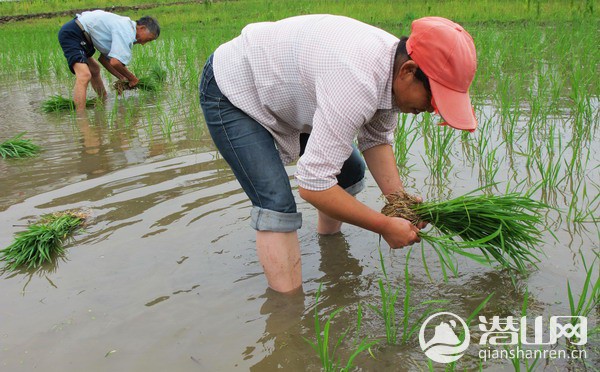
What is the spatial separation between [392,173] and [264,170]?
1.72ft

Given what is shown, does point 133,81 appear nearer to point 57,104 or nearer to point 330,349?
point 57,104

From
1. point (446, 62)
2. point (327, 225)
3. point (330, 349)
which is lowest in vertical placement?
point (330, 349)

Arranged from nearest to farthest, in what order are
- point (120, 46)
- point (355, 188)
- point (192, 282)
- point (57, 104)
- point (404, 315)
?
point (404, 315)
point (192, 282)
point (355, 188)
point (120, 46)
point (57, 104)

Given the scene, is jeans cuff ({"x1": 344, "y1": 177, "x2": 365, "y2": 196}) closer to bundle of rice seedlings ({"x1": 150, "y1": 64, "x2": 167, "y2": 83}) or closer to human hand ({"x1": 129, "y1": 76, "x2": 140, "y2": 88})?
human hand ({"x1": 129, "y1": 76, "x2": 140, "y2": 88})

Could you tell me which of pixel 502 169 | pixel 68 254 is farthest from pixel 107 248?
pixel 502 169

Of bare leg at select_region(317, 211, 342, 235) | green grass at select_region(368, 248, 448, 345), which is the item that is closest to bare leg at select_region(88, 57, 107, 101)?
bare leg at select_region(317, 211, 342, 235)

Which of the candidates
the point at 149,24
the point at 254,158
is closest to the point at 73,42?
the point at 149,24

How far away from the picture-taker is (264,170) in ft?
6.85

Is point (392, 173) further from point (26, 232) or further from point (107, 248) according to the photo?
point (26, 232)

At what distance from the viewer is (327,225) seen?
2797mm

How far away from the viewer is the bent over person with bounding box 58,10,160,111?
5309 mm

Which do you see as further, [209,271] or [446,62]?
[209,271]

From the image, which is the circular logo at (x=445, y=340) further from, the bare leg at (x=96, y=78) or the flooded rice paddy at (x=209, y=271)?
the bare leg at (x=96, y=78)

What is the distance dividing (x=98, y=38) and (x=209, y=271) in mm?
3647
